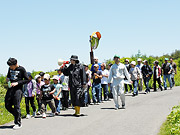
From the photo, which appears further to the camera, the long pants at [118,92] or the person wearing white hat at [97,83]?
the person wearing white hat at [97,83]

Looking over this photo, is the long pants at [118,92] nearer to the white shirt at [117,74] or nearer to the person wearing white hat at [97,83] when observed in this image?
the white shirt at [117,74]

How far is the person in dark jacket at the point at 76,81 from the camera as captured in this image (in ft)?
35.6

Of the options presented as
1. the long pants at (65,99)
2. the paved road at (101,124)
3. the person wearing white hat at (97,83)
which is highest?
the person wearing white hat at (97,83)

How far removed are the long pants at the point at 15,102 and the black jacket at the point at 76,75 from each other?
238 cm

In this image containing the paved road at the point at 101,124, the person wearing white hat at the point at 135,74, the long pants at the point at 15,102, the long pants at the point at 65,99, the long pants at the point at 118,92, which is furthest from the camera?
the person wearing white hat at the point at 135,74

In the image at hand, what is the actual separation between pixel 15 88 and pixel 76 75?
2.60 m

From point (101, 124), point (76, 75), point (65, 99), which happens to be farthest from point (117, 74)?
point (101, 124)

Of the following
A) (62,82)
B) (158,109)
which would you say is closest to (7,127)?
(62,82)

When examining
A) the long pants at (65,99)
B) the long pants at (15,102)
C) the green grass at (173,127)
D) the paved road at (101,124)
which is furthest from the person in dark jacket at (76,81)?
the green grass at (173,127)

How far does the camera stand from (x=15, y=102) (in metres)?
8.97

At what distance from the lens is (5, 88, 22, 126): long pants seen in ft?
29.3

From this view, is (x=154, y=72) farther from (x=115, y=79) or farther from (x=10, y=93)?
(x=10, y=93)

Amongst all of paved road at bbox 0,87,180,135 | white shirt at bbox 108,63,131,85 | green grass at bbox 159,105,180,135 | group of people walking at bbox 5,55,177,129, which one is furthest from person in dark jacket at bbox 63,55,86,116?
green grass at bbox 159,105,180,135

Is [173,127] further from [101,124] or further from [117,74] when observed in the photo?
[117,74]
